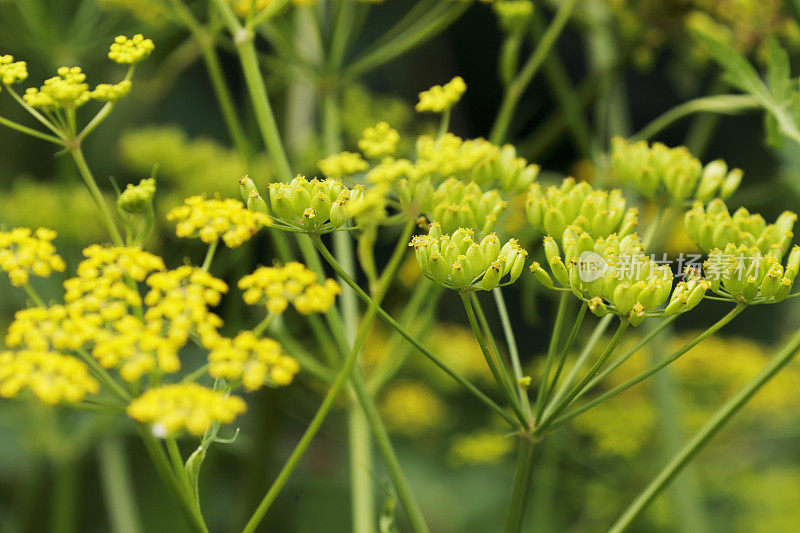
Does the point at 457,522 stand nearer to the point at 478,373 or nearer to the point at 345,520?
the point at 345,520

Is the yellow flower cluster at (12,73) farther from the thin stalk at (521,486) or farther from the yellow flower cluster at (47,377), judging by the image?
the thin stalk at (521,486)

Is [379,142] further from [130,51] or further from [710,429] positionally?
[710,429]

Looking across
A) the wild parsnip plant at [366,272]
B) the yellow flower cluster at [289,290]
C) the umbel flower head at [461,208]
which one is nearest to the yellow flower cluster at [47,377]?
the wild parsnip plant at [366,272]

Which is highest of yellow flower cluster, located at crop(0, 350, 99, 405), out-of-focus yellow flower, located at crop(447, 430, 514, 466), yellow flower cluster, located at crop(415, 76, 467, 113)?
yellow flower cluster, located at crop(415, 76, 467, 113)

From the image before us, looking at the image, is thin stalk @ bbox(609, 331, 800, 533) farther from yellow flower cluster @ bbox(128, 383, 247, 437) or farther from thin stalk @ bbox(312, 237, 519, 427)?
yellow flower cluster @ bbox(128, 383, 247, 437)

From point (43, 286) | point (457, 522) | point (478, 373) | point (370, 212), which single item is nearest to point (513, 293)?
point (478, 373)

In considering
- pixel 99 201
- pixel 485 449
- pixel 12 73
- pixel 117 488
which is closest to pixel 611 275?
pixel 99 201

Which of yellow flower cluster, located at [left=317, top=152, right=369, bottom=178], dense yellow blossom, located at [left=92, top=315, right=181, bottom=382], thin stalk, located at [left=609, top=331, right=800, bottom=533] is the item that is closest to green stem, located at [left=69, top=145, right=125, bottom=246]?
dense yellow blossom, located at [left=92, top=315, right=181, bottom=382]
